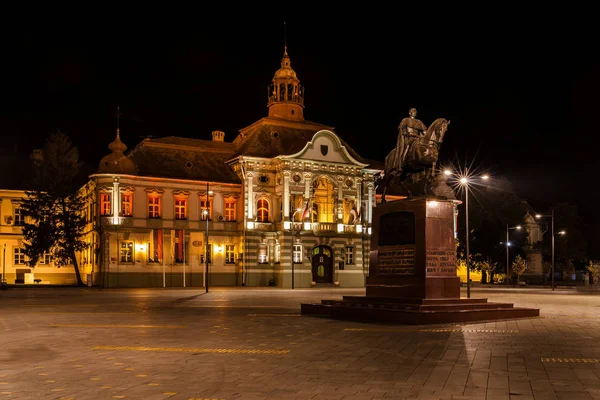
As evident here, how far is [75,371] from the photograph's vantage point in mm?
11680

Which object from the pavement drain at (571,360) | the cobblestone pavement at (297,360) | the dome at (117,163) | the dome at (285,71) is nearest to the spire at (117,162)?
the dome at (117,163)

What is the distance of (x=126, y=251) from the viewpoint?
60594mm

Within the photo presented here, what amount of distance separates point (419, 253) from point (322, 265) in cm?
4553

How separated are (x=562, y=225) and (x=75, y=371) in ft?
293

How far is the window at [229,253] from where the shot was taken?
65.4 metres

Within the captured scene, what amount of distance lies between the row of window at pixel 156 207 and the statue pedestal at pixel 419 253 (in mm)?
35652

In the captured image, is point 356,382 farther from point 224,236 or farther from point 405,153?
point 224,236

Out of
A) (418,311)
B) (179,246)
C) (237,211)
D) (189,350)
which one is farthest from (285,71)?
(189,350)

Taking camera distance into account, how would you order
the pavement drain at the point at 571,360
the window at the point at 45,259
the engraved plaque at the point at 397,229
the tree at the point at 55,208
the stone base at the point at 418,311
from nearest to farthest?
the pavement drain at the point at 571,360
the stone base at the point at 418,311
the engraved plaque at the point at 397,229
the tree at the point at 55,208
the window at the point at 45,259

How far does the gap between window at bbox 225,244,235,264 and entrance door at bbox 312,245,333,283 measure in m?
7.68

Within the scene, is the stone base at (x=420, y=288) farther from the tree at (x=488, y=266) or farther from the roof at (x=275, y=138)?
the tree at (x=488, y=266)

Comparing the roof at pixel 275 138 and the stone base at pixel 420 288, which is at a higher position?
the roof at pixel 275 138

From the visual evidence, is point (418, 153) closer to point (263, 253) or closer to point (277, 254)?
point (277, 254)

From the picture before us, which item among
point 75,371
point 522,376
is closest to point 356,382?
point 522,376
